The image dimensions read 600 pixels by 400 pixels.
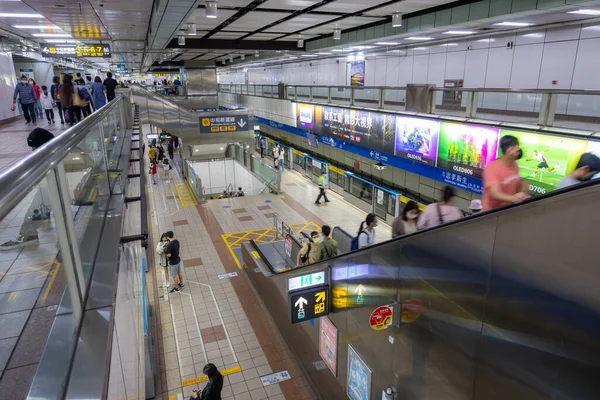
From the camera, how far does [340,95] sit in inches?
617

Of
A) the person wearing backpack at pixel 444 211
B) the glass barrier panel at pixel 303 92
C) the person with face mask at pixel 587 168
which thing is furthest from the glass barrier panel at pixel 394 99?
the person with face mask at pixel 587 168

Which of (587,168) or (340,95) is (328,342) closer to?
(587,168)

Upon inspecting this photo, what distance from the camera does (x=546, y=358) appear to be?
94.5 inches

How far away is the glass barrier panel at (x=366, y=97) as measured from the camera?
1354 cm

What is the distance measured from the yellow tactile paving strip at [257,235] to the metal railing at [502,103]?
15.2ft

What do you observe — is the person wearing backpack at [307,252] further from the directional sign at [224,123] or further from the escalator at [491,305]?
the directional sign at [224,123]

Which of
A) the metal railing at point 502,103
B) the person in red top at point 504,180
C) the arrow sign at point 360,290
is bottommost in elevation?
the arrow sign at point 360,290

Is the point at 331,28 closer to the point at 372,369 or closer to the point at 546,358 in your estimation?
the point at 372,369

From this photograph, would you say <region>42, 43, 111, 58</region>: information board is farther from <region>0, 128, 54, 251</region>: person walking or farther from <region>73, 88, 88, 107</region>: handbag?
<region>0, 128, 54, 251</region>: person walking

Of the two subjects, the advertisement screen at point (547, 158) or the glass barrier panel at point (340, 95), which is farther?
the glass barrier panel at point (340, 95)

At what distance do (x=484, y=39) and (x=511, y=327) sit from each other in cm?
1342

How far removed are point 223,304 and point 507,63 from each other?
1148cm

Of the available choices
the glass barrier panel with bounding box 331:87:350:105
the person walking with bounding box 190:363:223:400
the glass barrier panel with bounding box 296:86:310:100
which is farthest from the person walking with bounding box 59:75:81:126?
the glass barrier panel with bounding box 296:86:310:100

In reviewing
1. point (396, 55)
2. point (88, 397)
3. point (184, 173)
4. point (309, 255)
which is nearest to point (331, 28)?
point (396, 55)
